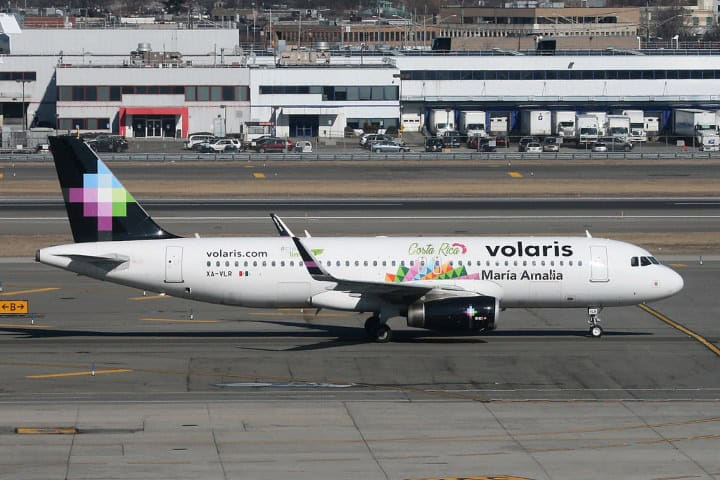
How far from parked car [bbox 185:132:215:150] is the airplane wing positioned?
94209 millimetres

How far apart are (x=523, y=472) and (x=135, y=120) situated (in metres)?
129

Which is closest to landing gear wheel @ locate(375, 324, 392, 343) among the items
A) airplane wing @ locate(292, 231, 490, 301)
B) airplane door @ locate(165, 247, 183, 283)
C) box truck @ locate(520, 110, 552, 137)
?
airplane wing @ locate(292, 231, 490, 301)

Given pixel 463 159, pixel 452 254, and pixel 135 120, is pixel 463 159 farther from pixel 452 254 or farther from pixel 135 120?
pixel 452 254

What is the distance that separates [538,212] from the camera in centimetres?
8919

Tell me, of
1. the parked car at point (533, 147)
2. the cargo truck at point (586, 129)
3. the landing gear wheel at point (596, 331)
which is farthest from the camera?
the cargo truck at point (586, 129)

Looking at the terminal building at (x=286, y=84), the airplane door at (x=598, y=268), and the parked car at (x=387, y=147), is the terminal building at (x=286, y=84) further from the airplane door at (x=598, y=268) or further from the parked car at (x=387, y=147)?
the airplane door at (x=598, y=268)

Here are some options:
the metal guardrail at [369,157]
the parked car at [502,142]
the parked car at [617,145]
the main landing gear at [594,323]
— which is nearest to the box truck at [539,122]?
the parked car at [502,142]

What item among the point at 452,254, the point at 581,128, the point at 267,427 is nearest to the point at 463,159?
the point at 581,128

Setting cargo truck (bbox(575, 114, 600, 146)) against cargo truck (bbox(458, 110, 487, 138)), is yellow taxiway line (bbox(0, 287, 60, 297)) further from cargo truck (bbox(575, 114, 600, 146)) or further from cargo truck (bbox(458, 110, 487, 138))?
cargo truck (bbox(458, 110, 487, 138))

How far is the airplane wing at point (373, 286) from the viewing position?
4681cm

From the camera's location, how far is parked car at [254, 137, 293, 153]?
461 feet

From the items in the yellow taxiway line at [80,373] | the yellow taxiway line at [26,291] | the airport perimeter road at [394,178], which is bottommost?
the yellow taxiway line at [26,291]

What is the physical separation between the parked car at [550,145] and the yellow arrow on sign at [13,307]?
93.4m

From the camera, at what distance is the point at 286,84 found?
522 feet
